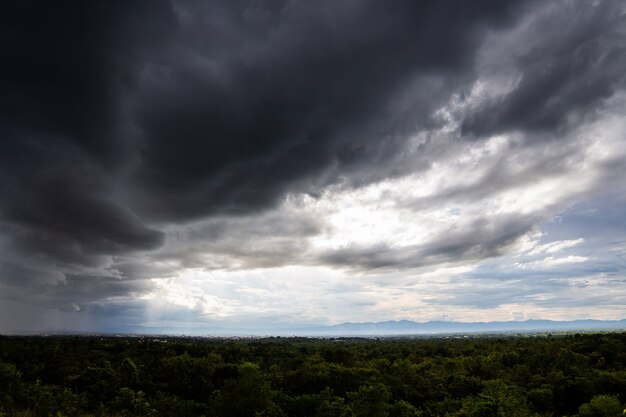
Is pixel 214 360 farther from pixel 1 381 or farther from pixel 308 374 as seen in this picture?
pixel 1 381

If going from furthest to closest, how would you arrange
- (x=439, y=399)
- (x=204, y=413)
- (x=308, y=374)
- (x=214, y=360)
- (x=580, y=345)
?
(x=580, y=345), (x=214, y=360), (x=308, y=374), (x=439, y=399), (x=204, y=413)

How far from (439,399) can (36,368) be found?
76220 mm

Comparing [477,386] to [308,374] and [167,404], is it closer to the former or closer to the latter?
[308,374]

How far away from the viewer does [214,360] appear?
336 ft

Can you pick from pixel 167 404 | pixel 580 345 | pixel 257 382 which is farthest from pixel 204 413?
pixel 580 345

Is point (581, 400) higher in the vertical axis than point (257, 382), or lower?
lower

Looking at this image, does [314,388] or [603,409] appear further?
[314,388]

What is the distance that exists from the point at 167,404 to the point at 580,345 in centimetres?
12064

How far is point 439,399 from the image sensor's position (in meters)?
71.0

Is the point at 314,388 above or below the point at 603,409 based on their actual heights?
below

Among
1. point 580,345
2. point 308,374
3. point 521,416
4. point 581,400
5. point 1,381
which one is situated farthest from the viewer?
point 580,345

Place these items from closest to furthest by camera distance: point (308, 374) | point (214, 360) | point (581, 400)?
point (581, 400) < point (308, 374) < point (214, 360)

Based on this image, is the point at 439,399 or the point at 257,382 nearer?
the point at 257,382

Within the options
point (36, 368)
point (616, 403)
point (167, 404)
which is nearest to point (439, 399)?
point (616, 403)
